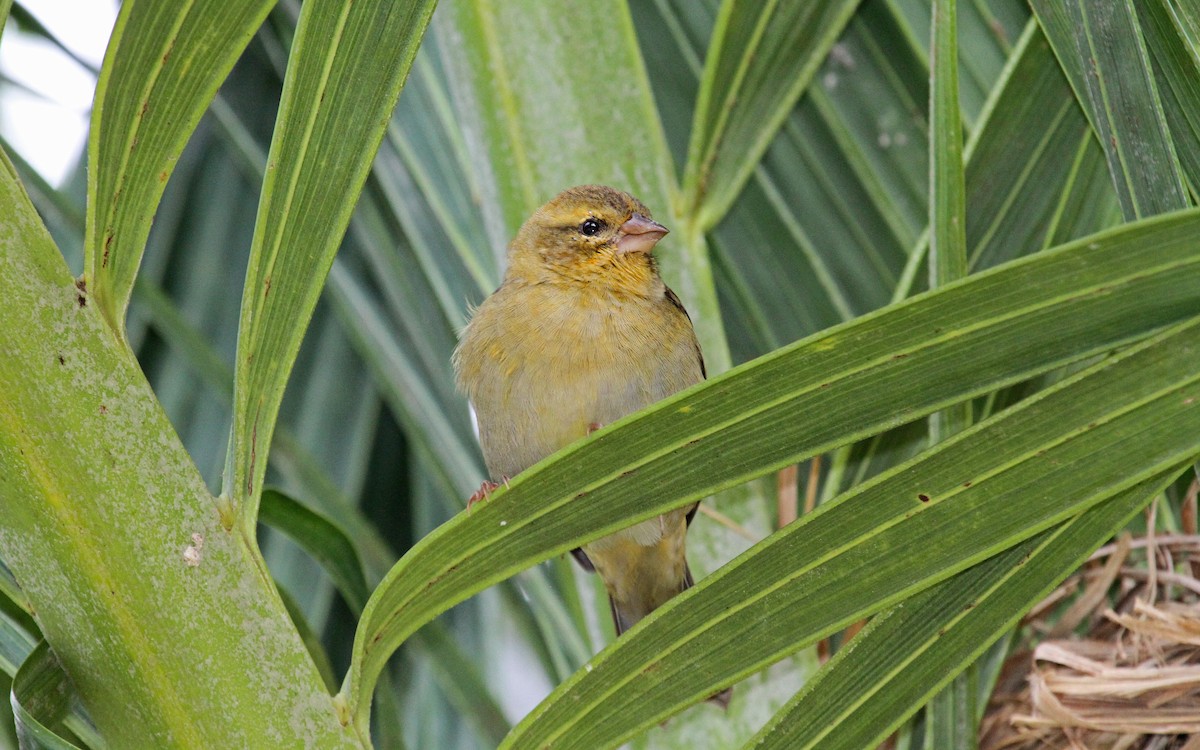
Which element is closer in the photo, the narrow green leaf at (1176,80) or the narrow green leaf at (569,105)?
the narrow green leaf at (1176,80)

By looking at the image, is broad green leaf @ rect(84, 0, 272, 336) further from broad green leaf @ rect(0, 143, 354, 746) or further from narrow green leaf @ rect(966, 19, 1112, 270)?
narrow green leaf @ rect(966, 19, 1112, 270)

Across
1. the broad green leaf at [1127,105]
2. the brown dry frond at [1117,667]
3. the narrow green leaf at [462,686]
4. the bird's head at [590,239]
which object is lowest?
the brown dry frond at [1117,667]

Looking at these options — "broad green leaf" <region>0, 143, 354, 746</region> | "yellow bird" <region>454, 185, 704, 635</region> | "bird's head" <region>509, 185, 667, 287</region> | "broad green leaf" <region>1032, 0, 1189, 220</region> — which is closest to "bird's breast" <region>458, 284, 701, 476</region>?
"yellow bird" <region>454, 185, 704, 635</region>

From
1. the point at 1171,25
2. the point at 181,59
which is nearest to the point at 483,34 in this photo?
the point at 181,59

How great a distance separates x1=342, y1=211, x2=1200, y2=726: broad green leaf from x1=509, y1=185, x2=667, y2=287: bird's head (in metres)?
→ 0.96

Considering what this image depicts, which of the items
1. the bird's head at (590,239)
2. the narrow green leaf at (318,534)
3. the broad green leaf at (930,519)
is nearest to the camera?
the broad green leaf at (930,519)

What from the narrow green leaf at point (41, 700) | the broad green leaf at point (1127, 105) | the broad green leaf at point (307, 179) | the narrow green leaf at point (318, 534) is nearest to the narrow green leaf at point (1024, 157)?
the broad green leaf at point (1127, 105)

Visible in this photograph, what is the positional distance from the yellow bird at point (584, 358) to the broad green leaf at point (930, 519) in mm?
1028

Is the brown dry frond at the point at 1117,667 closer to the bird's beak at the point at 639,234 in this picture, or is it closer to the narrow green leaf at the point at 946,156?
the narrow green leaf at the point at 946,156

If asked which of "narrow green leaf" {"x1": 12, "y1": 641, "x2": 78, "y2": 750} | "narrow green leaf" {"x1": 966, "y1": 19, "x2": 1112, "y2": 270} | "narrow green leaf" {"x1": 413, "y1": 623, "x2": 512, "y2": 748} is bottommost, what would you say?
"narrow green leaf" {"x1": 12, "y1": 641, "x2": 78, "y2": 750}

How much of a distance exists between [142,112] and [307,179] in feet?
0.60

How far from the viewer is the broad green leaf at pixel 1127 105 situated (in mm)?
1488

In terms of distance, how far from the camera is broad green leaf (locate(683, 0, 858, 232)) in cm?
201

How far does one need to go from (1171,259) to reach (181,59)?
1061 millimetres
